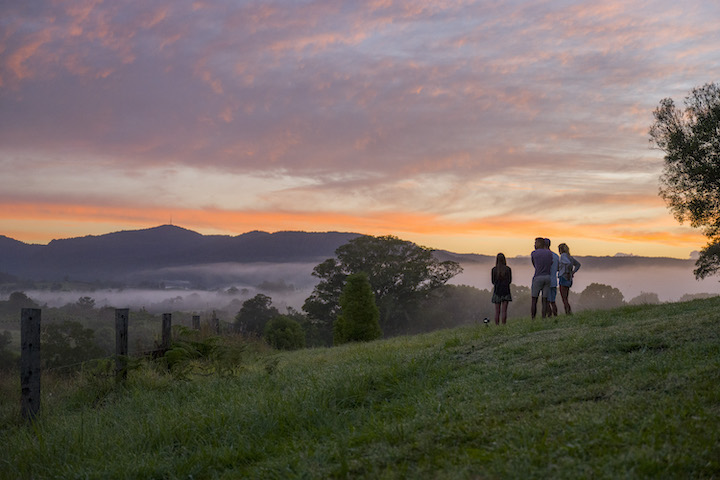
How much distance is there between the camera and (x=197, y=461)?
20.2ft

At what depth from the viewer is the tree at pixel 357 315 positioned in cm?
3180

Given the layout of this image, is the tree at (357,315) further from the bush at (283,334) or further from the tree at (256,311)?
the tree at (256,311)

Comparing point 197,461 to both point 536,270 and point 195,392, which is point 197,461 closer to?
point 195,392

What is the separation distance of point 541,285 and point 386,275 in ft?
124

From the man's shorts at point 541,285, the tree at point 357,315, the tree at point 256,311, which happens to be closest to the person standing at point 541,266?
the man's shorts at point 541,285

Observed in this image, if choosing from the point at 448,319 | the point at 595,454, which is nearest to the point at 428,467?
the point at 595,454

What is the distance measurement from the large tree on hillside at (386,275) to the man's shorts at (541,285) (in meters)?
35.0

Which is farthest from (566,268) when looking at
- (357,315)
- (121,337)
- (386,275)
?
(386,275)

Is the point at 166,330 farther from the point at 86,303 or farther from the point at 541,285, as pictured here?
the point at 86,303

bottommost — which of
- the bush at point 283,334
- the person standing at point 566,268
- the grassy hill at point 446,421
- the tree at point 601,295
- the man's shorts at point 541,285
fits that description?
the bush at point 283,334

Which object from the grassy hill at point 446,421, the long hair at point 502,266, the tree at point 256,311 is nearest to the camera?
the grassy hill at point 446,421

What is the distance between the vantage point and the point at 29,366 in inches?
412

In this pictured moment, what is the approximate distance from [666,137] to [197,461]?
108ft

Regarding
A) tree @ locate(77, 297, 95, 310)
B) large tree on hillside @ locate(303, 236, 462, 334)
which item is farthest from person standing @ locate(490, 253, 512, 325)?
tree @ locate(77, 297, 95, 310)
